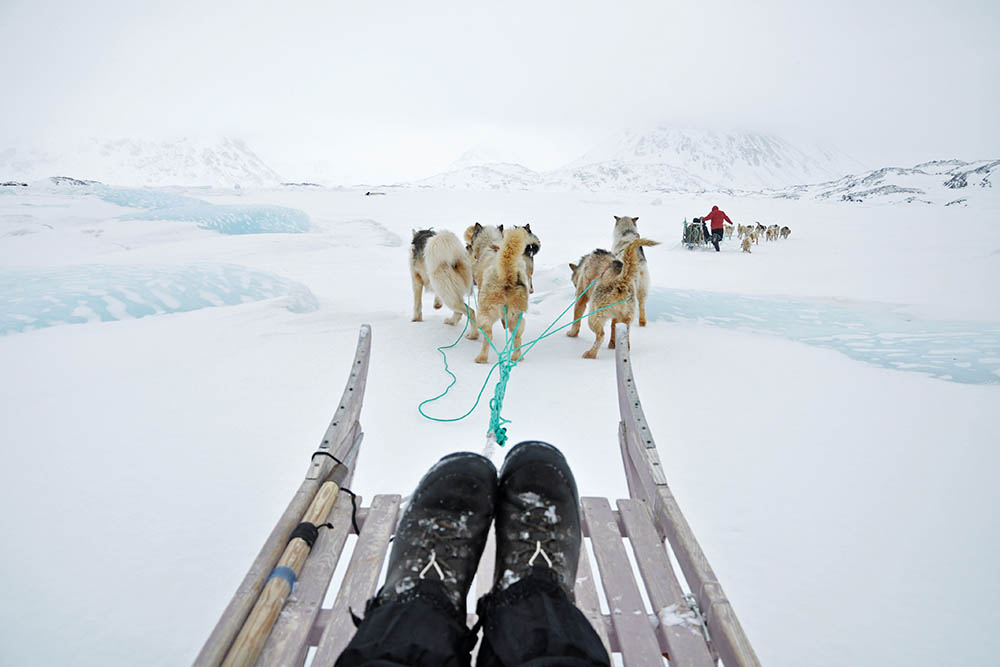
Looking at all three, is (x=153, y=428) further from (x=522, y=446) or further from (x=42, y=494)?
(x=522, y=446)

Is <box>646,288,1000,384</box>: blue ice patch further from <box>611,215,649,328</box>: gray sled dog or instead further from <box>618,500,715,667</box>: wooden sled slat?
<box>618,500,715,667</box>: wooden sled slat

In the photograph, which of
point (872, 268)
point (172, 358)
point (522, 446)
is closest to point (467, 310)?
point (172, 358)

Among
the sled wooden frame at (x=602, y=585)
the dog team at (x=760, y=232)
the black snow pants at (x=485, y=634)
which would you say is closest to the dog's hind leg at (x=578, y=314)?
the sled wooden frame at (x=602, y=585)

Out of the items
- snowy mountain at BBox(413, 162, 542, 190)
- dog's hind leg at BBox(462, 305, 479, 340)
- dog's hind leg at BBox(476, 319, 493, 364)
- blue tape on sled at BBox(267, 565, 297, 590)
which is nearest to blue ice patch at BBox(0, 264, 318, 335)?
dog's hind leg at BBox(462, 305, 479, 340)

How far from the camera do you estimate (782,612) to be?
1.65 m

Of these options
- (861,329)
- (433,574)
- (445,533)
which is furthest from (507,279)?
(861,329)

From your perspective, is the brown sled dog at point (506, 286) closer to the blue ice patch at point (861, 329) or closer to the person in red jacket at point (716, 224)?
the blue ice patch at point (861, 329)

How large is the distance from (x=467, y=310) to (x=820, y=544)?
10.7 ft

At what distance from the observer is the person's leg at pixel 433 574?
1039mm

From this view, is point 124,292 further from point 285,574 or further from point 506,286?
point 285,574

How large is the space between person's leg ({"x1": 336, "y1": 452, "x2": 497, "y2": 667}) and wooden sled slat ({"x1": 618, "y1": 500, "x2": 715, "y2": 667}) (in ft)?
1.79

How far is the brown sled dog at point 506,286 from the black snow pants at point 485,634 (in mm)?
2673

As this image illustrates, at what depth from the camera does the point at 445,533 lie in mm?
1394

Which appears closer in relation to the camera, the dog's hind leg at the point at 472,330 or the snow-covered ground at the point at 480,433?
the snow-covered ground at the point at 480,433
